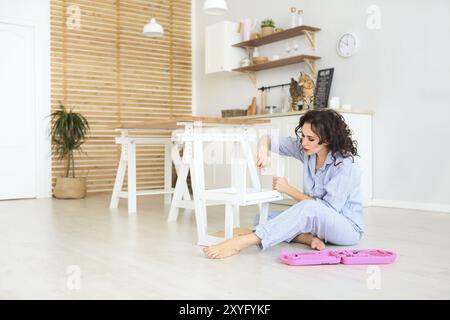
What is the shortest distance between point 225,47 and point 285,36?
0.89 metres

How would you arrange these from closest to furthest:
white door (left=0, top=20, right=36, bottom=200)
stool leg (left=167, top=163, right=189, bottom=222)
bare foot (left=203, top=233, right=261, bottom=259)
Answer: bare foot (left=203, top=233, right=261, bottom=259) → stool leg (left=167, top=163, right=189, bottom=222) → white door (left=0, top=20, right=36, bottom=200)

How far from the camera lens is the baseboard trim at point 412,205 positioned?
4.38 meters

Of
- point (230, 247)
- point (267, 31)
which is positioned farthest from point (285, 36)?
point (230, 247)

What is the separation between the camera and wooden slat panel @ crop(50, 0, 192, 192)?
6.25 m

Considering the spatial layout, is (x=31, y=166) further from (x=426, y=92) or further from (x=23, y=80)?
(x=426, y=92)

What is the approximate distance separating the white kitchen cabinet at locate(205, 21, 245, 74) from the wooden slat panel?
95 centimetres

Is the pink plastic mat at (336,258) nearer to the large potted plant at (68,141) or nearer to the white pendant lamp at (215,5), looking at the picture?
the white pendant lamp at (215,5)

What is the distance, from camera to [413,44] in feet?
15.0

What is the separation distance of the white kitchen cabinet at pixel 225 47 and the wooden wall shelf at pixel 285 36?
0.15 m

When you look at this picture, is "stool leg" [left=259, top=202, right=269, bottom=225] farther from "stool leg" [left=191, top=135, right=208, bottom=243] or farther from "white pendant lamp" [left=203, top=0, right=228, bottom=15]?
"white pendant lamp" [left=203, top=0, right=228, bottom=15]

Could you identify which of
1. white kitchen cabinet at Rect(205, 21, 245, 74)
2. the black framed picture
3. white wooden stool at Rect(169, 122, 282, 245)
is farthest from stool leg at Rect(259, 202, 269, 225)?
white kitchen cabinet at Rect(205, 21, 245, 74)

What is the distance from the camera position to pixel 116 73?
667cm
